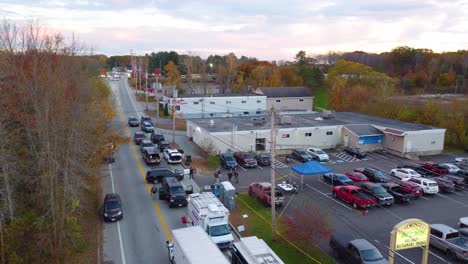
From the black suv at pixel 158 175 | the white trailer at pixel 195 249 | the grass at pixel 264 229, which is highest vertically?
the white trailer at pixel 195 249

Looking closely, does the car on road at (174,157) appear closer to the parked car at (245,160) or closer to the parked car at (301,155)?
the parked car at (245,160)

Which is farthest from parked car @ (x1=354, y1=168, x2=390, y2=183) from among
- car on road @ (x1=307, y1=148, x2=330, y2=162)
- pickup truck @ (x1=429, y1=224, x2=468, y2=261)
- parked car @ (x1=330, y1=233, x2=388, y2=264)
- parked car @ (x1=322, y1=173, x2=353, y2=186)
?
parked car @ (x1=330, y1=233, x2=388, y2=264)

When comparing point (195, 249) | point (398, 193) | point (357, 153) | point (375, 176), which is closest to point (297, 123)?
point (357, 153)

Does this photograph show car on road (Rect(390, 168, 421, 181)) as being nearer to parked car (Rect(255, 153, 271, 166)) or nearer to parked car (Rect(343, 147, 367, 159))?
parked car (Rect(343, 147, 367, 159))

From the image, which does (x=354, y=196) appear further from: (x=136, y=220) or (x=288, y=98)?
(x=288, y=98)

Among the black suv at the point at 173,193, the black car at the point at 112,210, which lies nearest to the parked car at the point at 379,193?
the black suv at the point at 173,193

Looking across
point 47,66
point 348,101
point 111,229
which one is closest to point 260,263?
point 111,229

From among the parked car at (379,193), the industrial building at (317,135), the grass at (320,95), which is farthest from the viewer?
the grass at (320,95)
